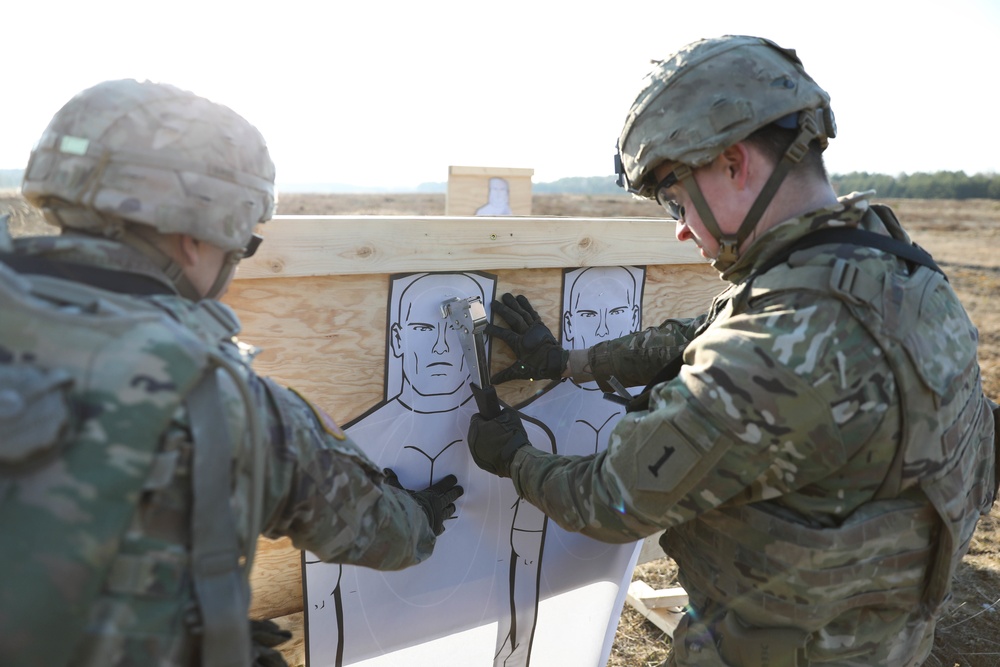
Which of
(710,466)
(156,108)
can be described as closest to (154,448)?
(156,108)

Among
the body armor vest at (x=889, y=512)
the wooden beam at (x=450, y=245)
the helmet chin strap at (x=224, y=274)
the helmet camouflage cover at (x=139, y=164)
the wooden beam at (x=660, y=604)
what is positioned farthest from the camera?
the wooden beam at (x=660, y=604)

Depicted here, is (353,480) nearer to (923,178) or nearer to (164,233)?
(164,233)

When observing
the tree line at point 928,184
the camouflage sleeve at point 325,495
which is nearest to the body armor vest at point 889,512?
the camouflage sleeve at point 325,495

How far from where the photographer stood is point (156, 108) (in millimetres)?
1464

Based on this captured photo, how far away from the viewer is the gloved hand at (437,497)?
2.51m

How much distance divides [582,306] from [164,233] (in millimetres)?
1931

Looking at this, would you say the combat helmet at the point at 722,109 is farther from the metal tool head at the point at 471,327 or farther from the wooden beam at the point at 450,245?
the metal tool head at the point at 471,327

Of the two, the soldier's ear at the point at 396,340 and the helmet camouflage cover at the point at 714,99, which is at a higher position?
the helmet camouflage cover at the point at 714,99

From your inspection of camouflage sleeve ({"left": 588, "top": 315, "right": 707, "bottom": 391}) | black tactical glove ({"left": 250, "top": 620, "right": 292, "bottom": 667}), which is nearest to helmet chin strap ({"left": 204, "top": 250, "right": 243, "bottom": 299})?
black tactical glove ({"left": 250, "top": 620, "right": 292, "bottom": 667})

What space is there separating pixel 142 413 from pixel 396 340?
146 centimetres

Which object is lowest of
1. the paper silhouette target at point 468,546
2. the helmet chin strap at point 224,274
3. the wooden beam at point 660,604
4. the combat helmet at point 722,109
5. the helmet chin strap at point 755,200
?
the wooden beam at point 660,604

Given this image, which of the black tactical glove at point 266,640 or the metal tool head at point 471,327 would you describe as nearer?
the black tactical glove at point 266,640

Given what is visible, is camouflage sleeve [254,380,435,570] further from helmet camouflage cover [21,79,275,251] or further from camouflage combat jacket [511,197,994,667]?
camouflage combat jacket [511,197,994,667]

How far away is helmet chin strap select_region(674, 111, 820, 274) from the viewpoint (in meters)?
1.93
